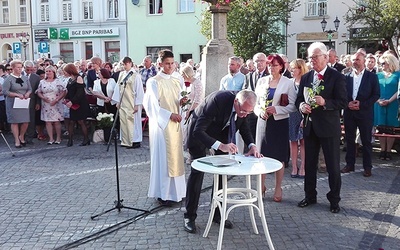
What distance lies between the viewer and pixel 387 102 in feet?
29.7

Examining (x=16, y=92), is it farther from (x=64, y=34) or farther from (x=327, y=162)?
(x=64, y=34)

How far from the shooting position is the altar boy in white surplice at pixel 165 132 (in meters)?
6.32

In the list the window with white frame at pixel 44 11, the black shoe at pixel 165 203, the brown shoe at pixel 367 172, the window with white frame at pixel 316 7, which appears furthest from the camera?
the window with white frame at pixel 44 11

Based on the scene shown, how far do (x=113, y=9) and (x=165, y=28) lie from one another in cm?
449

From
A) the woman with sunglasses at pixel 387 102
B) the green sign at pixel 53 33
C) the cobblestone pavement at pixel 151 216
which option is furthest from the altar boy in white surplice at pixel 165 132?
the green sign at pixel 53 33

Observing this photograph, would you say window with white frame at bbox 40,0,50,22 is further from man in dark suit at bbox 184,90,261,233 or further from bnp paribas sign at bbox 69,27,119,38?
man in dark suit at bbox 184,90,261,233

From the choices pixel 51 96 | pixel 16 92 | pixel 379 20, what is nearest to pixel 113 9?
pixel 379 20

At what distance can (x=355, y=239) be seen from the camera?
17.4ft

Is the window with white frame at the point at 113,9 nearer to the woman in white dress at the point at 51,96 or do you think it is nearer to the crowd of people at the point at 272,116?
the woman in white dress at the point at 51,96

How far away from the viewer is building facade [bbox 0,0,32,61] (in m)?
37.9

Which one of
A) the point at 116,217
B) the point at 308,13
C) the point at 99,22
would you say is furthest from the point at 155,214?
the point at 99,22

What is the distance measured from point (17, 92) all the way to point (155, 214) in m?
6.30

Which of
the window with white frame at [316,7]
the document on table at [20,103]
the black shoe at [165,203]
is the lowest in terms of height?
the black shoe at [165,203]

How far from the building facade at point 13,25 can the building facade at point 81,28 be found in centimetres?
87
